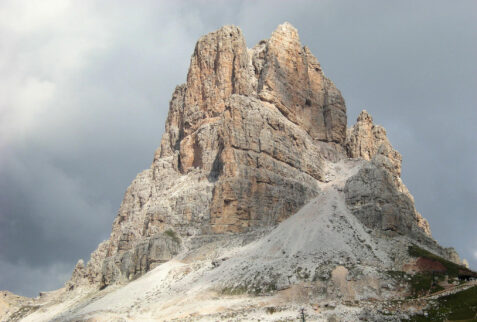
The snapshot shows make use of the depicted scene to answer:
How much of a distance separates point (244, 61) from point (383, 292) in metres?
73.0

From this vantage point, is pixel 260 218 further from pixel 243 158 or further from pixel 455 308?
pixel 455 308

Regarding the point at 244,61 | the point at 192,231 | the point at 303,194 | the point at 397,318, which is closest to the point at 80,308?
the point at 192,231

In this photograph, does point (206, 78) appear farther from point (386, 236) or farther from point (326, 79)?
point (386, 236)

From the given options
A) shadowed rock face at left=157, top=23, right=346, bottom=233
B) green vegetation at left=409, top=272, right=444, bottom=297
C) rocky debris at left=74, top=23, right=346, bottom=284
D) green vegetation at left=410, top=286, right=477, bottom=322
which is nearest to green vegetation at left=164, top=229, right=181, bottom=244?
rocky debris at left=74, top=23, right=346, bottom=284

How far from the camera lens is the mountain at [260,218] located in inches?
2955

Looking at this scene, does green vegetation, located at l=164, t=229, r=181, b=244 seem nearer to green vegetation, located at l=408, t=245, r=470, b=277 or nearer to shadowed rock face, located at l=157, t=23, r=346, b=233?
shadowed rock face, located at l=157, t=23, r=346, b=233

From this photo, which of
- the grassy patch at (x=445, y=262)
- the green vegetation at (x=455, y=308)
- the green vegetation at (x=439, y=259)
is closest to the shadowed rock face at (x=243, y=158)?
the green vegetation at (x=439, y=259)

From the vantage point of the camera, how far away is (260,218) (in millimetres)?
104688

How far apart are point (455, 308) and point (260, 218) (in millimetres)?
50122

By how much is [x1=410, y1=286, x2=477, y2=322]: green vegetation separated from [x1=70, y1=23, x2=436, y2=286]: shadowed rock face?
3135 centimetres

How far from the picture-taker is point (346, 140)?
14662 centimetres

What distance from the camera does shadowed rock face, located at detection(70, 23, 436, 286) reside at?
10256 centimetres

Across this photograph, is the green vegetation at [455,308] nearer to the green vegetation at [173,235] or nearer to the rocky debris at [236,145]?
the rocky debris at [236,145]

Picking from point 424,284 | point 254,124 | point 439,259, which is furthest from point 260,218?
point 424,284
